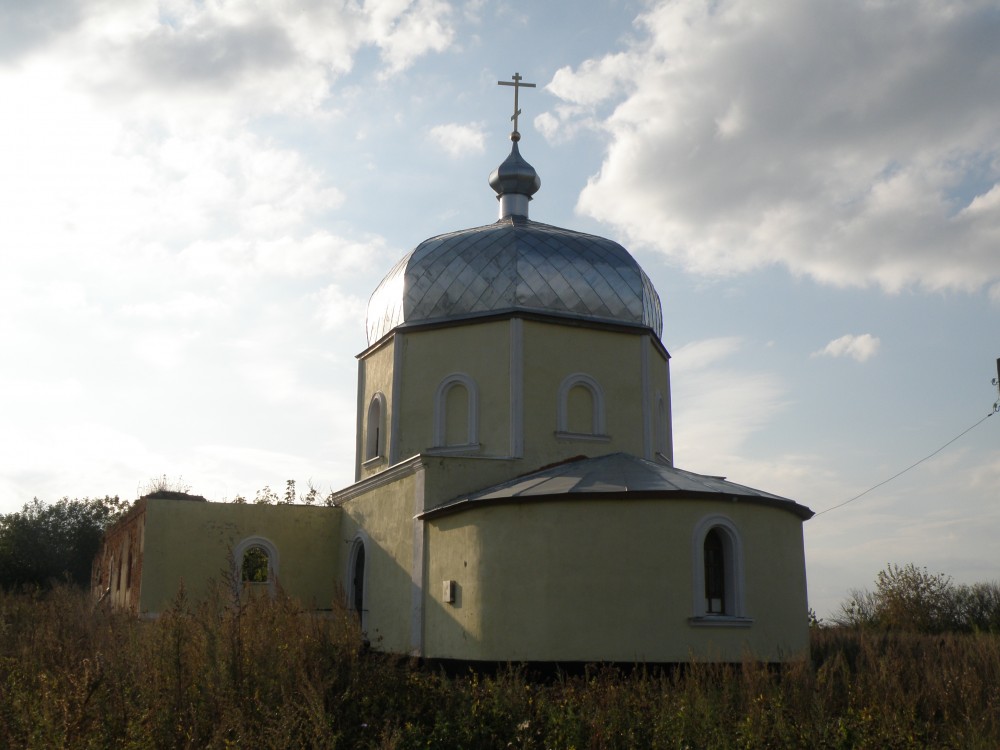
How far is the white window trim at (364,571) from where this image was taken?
15.4 m

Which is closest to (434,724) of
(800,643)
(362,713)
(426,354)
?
(362,713)

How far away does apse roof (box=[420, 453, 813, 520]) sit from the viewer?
39.0ft

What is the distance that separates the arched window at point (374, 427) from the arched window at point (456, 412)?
1.41 m

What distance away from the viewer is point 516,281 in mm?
15320

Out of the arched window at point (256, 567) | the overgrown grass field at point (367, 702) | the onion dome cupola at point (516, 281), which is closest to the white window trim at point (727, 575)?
the overgrown grass field at point (367, 702)

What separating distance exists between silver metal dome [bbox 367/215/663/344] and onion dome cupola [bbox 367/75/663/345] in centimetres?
2

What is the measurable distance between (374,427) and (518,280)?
363cm

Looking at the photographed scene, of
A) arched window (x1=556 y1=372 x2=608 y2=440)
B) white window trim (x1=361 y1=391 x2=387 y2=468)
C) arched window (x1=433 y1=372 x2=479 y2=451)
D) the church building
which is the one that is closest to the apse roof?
the church building

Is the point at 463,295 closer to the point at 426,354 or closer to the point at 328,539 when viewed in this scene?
the point at 426,354

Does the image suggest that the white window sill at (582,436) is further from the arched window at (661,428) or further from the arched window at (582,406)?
the arched window at (661,428)

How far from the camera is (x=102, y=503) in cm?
3700

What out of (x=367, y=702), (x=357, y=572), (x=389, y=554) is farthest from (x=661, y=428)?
(x=367, y=702)

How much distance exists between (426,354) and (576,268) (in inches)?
109

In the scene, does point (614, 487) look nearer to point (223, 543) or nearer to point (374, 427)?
point (374, 427)
